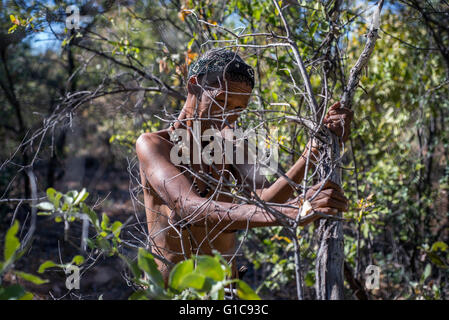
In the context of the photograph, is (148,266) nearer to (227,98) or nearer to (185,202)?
(185,202)

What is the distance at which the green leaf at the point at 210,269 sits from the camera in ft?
3.91

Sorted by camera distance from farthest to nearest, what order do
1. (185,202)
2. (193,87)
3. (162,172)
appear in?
(193,87) < (162,172) < (185,202)

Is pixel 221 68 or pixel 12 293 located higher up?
pixel 221 68

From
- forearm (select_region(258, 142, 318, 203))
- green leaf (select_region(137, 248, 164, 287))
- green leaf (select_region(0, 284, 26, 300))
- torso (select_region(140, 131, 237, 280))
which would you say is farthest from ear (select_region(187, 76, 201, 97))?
green leaf (select_region(0, 284, 26, 300))

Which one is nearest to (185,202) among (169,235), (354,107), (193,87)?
(169,235)

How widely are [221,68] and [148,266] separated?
3.92 feet

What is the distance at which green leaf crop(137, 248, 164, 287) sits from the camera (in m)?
1.23

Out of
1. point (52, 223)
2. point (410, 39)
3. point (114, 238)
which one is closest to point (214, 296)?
point (114, 238)

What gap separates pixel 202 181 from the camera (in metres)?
2.15

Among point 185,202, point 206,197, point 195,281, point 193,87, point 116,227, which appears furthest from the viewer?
point 193,87

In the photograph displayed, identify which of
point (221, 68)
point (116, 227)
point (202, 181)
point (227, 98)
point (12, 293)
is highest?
point (221, 68)

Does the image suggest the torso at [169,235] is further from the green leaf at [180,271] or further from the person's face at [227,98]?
the green leaf at [180,271]
